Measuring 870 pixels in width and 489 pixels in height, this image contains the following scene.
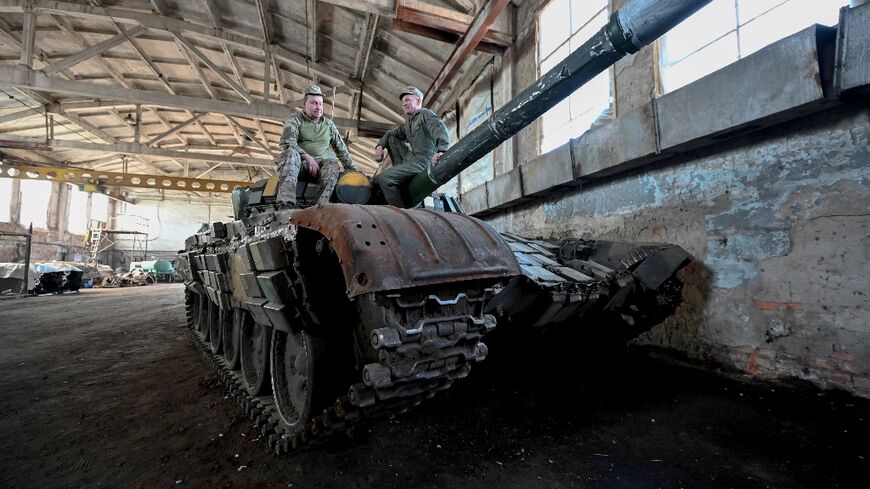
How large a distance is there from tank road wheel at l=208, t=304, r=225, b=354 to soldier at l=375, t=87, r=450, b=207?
8.01ft

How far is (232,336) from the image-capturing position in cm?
420

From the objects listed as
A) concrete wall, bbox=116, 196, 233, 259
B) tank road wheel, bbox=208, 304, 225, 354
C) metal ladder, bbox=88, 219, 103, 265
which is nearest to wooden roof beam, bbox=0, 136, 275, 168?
metal ladder, bbox=88, 219, 103, 265

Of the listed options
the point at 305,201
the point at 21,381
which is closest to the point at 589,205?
the point at 305,201

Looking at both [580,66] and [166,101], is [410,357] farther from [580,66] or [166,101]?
[166,101]

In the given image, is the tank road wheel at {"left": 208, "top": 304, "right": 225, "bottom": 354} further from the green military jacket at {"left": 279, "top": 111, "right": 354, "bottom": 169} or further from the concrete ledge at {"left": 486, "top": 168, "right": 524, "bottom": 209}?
the concrete ledge at {"left": 486, "top": 168, "right": 524, "bottom": 209}

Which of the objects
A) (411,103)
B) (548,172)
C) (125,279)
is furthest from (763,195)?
(125,279)

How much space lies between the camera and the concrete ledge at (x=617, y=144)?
412 centimetres

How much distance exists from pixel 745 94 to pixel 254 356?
486 cm

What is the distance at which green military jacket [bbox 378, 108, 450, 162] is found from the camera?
388 centimetres

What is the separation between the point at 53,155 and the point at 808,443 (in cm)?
2774

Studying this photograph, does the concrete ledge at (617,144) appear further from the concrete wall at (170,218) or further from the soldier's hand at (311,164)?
the concrete wall at (170,218)

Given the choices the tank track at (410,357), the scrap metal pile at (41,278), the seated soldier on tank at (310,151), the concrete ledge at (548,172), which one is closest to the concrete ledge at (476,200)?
the concrete ledge at (548,172)

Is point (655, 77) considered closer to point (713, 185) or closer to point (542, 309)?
point (713, 185)

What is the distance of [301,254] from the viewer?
2.05 m
